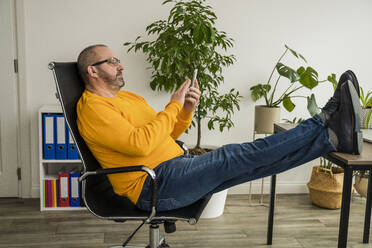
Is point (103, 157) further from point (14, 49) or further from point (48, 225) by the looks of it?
point (14, 49)

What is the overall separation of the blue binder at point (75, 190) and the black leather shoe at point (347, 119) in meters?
2.00

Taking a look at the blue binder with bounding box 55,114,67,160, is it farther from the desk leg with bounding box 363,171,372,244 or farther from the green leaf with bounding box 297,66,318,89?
the desk leg with bounding box 363,171,372,244

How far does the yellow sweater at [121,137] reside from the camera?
5.35 ft

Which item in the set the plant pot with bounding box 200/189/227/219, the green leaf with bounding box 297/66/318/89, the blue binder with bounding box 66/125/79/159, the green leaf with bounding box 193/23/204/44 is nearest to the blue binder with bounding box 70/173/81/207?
the blue binder with bounding box 66/125/79/159

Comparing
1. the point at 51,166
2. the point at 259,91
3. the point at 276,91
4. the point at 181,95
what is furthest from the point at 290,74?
the point at 51,166

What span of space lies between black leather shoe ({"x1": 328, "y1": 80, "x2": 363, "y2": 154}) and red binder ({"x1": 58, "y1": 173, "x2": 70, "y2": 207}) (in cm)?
206

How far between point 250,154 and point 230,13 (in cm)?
184

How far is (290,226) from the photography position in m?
2.71

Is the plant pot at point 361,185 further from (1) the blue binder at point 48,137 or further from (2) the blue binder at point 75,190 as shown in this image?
(1) the blue binder at point 48,137

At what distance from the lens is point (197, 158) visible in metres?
1.71

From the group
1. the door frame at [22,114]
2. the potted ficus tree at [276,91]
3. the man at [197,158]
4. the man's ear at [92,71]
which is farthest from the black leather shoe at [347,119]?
the door frame at [22,114]

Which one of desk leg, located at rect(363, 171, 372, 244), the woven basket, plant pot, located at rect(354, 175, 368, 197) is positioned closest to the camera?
desk leg, located at rect(363, 171, 372, 244)

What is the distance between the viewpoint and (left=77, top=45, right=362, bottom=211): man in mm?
1563

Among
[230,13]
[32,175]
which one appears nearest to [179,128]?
[230,13]
